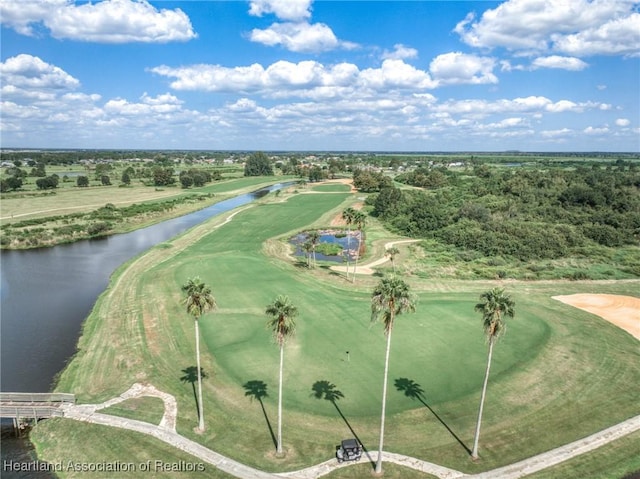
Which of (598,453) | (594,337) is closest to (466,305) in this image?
(594,337)

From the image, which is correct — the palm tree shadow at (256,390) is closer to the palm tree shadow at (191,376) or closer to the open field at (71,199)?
the palm tree shadow at (191,376)

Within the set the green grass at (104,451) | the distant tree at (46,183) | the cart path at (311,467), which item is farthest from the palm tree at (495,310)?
the distant tree at (46,183)

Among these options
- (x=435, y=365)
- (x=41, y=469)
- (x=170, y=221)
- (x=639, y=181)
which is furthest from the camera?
(x=639, y=181)

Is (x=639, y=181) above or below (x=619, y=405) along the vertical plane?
above

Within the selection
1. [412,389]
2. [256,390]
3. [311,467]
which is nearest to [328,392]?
[256,390]

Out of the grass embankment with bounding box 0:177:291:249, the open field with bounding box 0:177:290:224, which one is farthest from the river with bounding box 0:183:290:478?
→ the open field with bounding box 0:177:290:224

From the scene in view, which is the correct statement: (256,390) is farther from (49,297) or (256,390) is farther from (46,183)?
(46,183)

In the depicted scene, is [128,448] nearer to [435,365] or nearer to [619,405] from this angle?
[435,365]

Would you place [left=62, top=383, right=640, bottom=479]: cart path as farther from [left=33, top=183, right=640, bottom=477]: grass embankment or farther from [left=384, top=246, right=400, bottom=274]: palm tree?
[left=384, top=246, right=400, bottom=274]: palm tree
